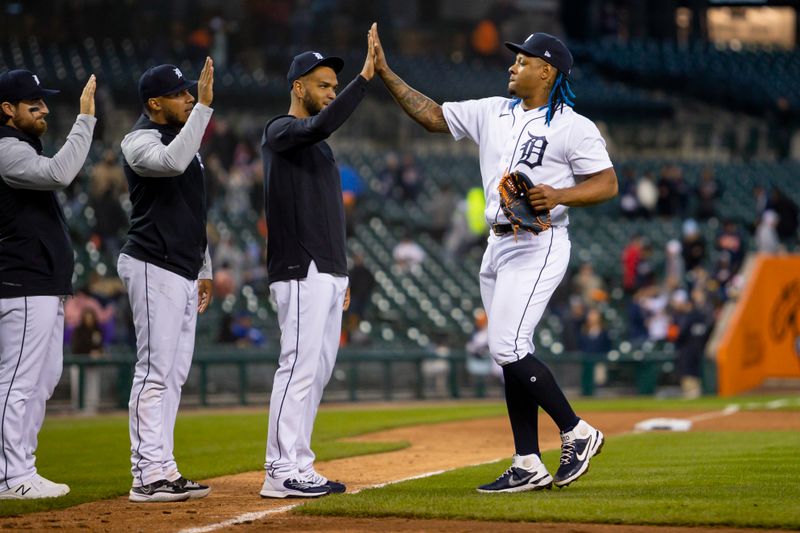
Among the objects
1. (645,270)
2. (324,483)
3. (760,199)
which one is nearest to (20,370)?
(324,483)

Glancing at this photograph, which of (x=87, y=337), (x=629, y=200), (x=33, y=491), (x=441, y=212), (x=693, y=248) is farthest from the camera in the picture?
(x=629, y=200)

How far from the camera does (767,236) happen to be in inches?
814

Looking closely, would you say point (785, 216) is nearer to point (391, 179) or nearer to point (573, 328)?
point (573, 328)

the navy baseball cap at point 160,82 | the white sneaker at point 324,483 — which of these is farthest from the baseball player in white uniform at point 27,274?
the white sneaker at point 324,483

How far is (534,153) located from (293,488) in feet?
6.28

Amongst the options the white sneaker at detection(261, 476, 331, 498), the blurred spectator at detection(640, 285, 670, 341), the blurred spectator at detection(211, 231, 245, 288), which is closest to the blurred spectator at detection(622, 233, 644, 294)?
the blurred spectator at detection(640, 285, 670, 341)

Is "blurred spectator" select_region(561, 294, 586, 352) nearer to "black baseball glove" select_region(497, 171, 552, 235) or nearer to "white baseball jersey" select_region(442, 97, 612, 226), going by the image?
"white baseball jersey" select_region(442, 97, 612, 226)

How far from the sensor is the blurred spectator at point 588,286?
19062 mm

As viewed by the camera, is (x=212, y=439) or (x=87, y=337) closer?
(x=212, y=439)

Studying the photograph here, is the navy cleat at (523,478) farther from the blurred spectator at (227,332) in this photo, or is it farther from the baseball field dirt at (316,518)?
the blurred spectator at (227,332)

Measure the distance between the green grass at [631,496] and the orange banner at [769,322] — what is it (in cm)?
1017

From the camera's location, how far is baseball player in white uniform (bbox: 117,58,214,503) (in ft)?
19.5

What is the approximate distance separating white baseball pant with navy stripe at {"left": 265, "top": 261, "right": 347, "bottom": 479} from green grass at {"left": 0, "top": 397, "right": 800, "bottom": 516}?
1.00m

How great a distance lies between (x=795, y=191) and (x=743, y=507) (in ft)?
69.4
